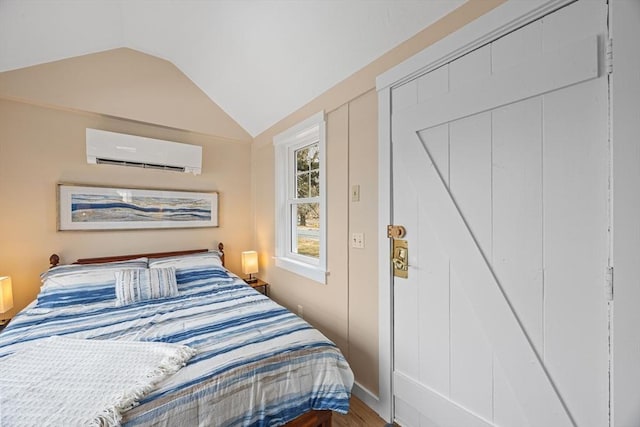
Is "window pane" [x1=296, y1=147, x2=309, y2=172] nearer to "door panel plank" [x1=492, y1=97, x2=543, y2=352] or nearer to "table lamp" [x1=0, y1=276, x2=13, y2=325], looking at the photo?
"door panel plank" [x1=492, y1=97, x2=543, y2=352]

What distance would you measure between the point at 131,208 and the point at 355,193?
232 cm

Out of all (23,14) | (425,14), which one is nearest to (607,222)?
(425,14)

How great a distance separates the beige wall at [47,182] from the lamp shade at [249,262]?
0.67 metres

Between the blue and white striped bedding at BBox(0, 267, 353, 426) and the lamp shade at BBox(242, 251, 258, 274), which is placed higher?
the lamp shade at BBox(242, 251, 258, 274)

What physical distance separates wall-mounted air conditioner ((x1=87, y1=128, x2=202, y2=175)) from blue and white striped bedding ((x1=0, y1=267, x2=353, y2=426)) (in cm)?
120

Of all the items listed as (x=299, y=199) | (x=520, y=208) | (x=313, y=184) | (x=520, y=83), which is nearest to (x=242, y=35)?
(x=313, y=184)

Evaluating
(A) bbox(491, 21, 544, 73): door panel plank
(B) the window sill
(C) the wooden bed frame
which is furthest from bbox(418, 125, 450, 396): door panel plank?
(B) the window sill

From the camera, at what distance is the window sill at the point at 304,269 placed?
7.37 feet

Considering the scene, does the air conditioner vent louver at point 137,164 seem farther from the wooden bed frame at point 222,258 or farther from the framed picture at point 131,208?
the wooden bed frame at point 222,258

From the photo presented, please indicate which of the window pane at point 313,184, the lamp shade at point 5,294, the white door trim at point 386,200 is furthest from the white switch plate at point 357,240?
the lamp shade at point 5,294

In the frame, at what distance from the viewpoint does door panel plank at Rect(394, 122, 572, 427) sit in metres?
1.08

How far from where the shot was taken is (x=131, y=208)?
107 inches

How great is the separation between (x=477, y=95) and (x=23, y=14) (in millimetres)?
2922

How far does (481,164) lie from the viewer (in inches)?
49.4
